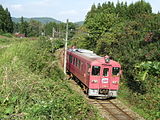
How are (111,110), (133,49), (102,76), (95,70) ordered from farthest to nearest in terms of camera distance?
(133,49), (102,76), (95,70), (111,110)

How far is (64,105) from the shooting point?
6672 millimetres

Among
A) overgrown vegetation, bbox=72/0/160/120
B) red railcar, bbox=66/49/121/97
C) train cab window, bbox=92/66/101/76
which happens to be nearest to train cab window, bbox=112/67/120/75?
red railcar, bbox=66/49/121/97

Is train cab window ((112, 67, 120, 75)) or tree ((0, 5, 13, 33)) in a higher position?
tree ((0, 5, 13, 33))

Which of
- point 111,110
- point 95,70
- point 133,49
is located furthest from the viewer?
point 133,49

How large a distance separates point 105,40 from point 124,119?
44.1 feet

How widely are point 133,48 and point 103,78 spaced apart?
7.68m

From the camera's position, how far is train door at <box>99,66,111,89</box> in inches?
557

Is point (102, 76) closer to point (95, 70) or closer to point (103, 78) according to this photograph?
point (103, 78)

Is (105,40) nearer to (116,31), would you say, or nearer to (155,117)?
(116,31)

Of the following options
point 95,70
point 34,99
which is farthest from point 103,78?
point 34,99

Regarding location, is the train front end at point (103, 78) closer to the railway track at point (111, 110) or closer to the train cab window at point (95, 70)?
the train cab window at point (95, 70)

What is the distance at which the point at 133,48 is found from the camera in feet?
67.9

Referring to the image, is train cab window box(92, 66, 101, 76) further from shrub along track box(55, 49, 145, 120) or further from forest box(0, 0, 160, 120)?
forest box(0, 0, 160, 120)

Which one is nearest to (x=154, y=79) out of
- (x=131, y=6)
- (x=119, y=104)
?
(x=119, y=104)
